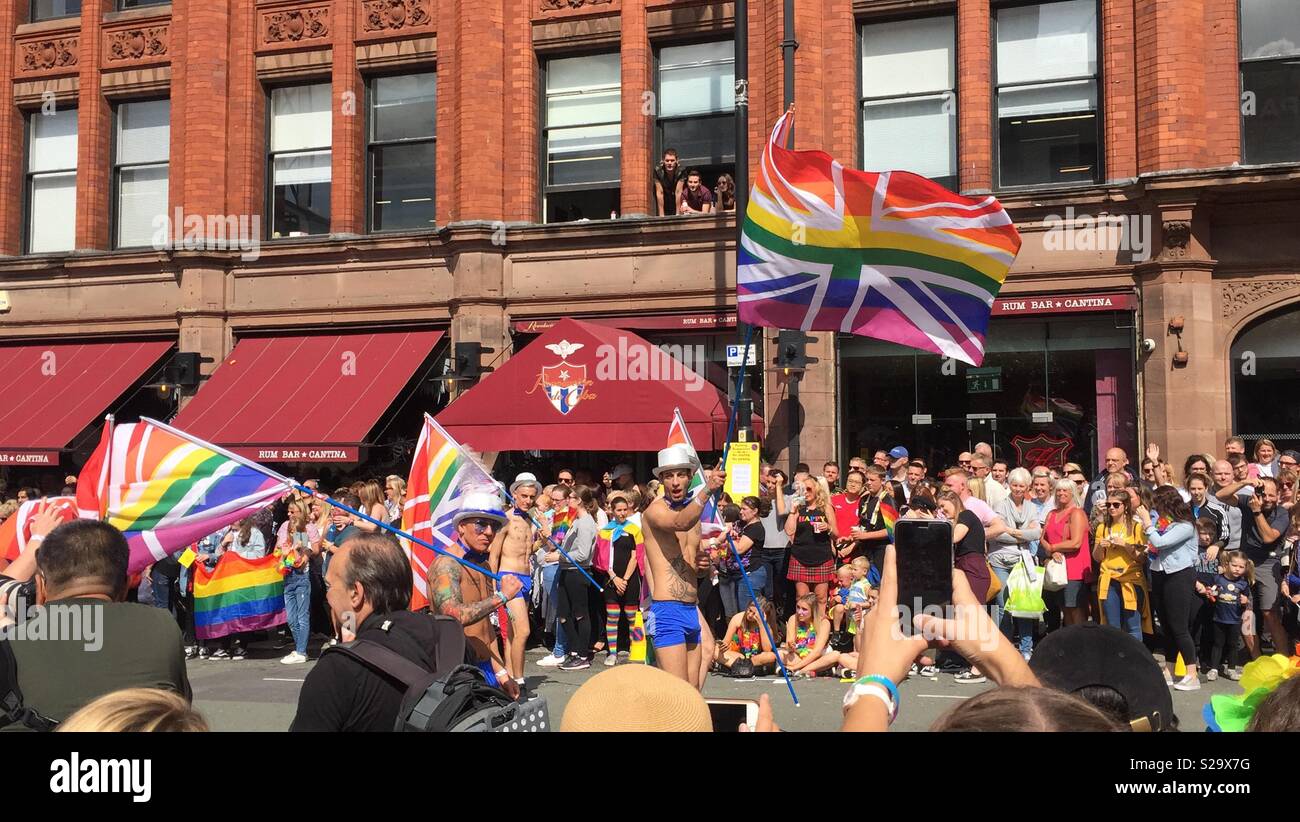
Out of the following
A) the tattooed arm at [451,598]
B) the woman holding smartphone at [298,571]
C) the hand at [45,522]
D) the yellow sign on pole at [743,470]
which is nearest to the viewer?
the hand at [45,522]

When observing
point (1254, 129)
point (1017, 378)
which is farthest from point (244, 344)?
point (1254, 129)

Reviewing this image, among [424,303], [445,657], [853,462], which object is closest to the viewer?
[445,657]

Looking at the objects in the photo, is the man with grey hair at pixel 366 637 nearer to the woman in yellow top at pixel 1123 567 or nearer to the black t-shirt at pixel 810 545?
the black t-shirt at pixel 810 545

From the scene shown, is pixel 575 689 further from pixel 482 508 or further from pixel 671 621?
pixel 482 508

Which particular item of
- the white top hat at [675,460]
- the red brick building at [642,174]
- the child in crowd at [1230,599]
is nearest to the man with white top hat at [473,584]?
the white top hat at [675,460]

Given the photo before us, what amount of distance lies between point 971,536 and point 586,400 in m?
6.94

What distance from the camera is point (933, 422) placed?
1622 centimetres

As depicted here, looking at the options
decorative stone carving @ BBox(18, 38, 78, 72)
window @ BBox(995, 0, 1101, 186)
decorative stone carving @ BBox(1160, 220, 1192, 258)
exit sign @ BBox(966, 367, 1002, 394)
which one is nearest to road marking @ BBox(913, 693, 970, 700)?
exit sign @ BBox(966, 367, 1002, 394)

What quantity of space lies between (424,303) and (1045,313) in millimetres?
9972

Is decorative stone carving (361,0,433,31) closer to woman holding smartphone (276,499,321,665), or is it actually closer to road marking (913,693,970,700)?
woman holding smartphone (276,499,321,665)

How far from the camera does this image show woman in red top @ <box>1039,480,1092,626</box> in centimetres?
1120

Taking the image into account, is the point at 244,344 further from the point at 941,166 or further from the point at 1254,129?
the point at 1254,129

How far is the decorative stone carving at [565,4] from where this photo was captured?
18.1m

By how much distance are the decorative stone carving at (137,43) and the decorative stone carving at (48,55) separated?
86cm
